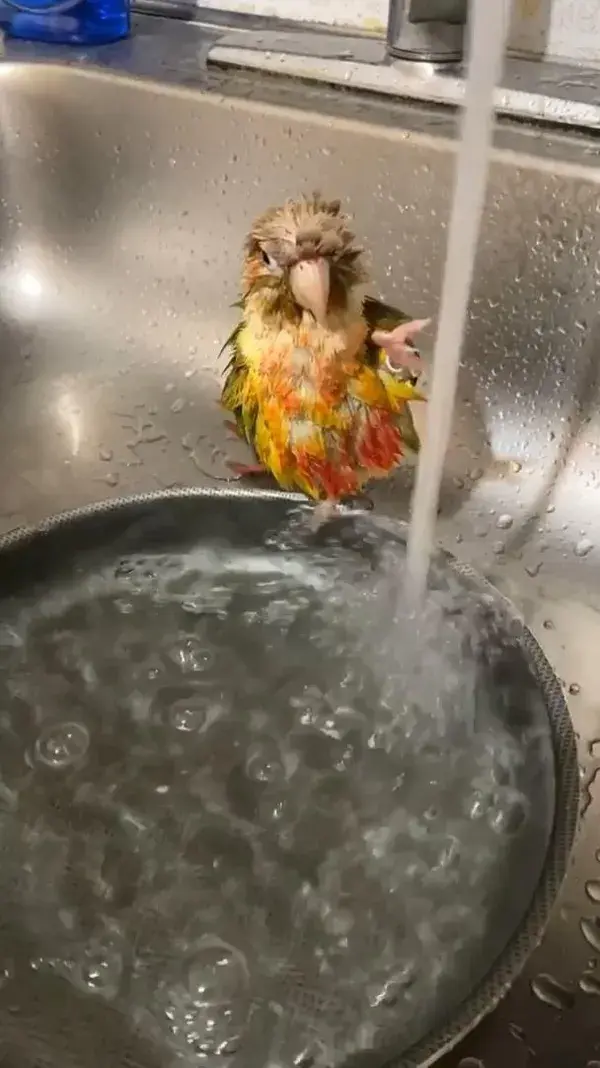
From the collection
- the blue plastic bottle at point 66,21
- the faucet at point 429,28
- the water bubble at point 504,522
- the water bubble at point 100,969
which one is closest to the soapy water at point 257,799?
the water bubble at point 100,969

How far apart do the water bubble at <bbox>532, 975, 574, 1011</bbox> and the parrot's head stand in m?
0.35

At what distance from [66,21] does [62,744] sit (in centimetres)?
63

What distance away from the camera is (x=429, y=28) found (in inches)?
29.0

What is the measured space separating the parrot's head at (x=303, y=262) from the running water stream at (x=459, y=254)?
65mm

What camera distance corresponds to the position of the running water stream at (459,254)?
0.54 metres

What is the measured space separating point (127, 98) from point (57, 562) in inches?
15.4

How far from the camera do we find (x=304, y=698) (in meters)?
0.59

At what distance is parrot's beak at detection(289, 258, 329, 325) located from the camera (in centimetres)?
55

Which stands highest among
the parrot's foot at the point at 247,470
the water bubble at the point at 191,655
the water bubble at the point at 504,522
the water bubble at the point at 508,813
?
the parrot's foot at the point at 247,470

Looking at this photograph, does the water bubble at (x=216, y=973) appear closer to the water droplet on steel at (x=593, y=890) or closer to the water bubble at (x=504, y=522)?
the water droplet on steel at (x=593, y=890)

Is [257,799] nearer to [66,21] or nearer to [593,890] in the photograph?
[593,890]

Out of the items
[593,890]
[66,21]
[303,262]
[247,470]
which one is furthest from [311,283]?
[66,21]

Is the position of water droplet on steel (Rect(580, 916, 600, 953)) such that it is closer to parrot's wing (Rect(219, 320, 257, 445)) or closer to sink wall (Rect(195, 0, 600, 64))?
parrot's wing (Rect(219, 320, 257, 445))

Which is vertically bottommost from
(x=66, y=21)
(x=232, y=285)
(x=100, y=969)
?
(x=100, y=969)
